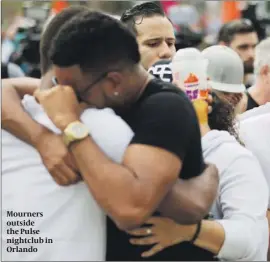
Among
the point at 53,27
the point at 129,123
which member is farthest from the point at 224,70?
the point at 129,123

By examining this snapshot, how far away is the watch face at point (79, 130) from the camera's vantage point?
2277 mm

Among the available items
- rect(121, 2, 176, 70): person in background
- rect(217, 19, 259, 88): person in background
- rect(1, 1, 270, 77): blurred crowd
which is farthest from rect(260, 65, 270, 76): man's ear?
rect(217, 19, 259, 88): person in background

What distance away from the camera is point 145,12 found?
158 inches

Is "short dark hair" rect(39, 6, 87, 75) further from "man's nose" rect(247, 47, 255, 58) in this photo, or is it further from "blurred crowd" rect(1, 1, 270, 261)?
"man's nose" rect(247, 47, 255, 58)

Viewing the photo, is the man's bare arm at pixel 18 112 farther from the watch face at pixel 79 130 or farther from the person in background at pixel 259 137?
the person in background at pixel 259 137

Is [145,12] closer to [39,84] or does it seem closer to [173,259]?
[39,84]

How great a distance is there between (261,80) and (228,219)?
6.18ft

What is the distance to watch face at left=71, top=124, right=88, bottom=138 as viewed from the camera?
2277 millimetres

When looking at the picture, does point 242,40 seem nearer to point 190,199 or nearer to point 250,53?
point 250,53

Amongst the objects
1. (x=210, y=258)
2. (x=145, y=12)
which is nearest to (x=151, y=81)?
(x=210, y=258)

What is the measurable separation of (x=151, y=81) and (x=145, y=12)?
5.41 feet

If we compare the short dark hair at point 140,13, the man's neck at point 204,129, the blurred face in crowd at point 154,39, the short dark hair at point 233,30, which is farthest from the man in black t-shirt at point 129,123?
the short dark hair at point 233,30

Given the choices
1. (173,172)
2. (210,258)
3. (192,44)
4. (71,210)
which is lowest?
(192,44)

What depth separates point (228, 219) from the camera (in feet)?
8.84
